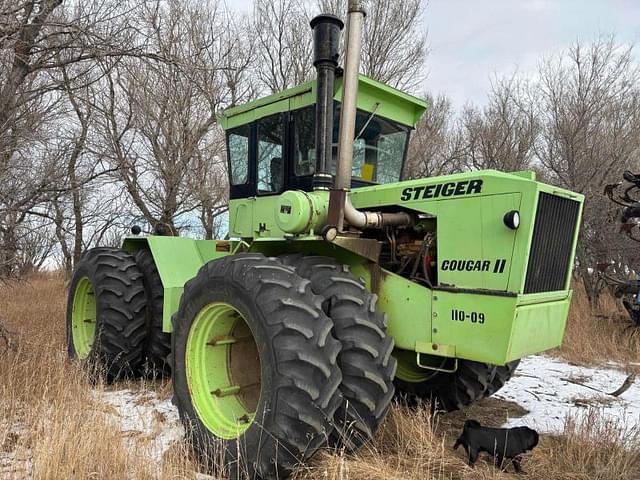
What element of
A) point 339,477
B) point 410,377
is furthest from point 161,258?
point 339,477

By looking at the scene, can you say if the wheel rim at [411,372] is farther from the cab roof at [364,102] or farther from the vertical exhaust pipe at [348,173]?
the cab roof at [364,102]

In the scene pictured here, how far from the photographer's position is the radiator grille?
293cm

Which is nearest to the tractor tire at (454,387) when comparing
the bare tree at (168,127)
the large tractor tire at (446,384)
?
the large tractor tire at (446,384)

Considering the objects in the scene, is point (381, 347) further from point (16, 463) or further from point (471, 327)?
point (16, 463)

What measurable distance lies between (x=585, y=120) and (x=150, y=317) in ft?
35.1

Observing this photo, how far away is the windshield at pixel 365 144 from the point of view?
14.1 ft

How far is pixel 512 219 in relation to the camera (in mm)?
2785

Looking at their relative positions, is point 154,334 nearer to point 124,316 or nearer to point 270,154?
point 124,316

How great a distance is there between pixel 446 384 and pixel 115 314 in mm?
3142

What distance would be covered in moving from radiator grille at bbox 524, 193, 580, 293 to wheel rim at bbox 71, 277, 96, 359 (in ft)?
14.8

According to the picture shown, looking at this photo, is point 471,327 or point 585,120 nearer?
point 471,327

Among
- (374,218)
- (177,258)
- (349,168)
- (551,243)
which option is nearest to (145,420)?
(177,258)

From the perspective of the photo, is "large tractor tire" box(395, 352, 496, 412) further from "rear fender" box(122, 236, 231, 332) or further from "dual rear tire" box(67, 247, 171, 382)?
"dual rear tire" box(67, 247, 171, 382)

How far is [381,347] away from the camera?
2.95 meters
